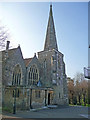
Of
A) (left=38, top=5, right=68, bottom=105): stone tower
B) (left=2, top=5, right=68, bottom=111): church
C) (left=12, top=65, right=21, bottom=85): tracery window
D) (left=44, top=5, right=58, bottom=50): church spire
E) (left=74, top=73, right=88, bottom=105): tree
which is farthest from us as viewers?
(left=74, top=73, right=88, bottom=105): tree

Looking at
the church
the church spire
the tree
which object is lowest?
the tree

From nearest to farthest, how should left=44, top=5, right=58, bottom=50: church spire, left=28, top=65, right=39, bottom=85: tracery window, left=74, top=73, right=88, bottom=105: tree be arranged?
left=28, top=65, right=39, bottom=85: tracery window
left=44, top=5, right=58, bottom=50: church spire
left=74, top=73, right=88, bottom=105: tree

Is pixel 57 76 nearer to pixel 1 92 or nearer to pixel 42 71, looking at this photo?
pixel 42 71

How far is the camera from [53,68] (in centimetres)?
3042

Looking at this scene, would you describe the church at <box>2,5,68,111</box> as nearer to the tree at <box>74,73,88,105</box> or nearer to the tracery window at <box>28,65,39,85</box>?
the tracery window at <box>28,65,39,85</box>

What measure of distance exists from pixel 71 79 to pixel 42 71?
2339 cm

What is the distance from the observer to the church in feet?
68.4

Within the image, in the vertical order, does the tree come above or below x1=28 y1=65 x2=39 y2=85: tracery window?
below

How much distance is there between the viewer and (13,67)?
2378cm

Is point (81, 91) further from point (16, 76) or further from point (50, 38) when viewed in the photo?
point (16, 76)

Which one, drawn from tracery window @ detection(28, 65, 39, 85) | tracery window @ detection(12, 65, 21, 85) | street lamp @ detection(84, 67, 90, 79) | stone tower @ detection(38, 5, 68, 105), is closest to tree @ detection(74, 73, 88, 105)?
stone tower @ detection(38, 5, 68, 105)

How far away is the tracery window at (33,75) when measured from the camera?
2734cm

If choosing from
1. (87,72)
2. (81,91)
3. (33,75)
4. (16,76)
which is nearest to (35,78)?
(33,75)

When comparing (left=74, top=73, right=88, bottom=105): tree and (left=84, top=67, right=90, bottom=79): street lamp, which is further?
(left=74, top=73, right=88, bottom=105): tree
